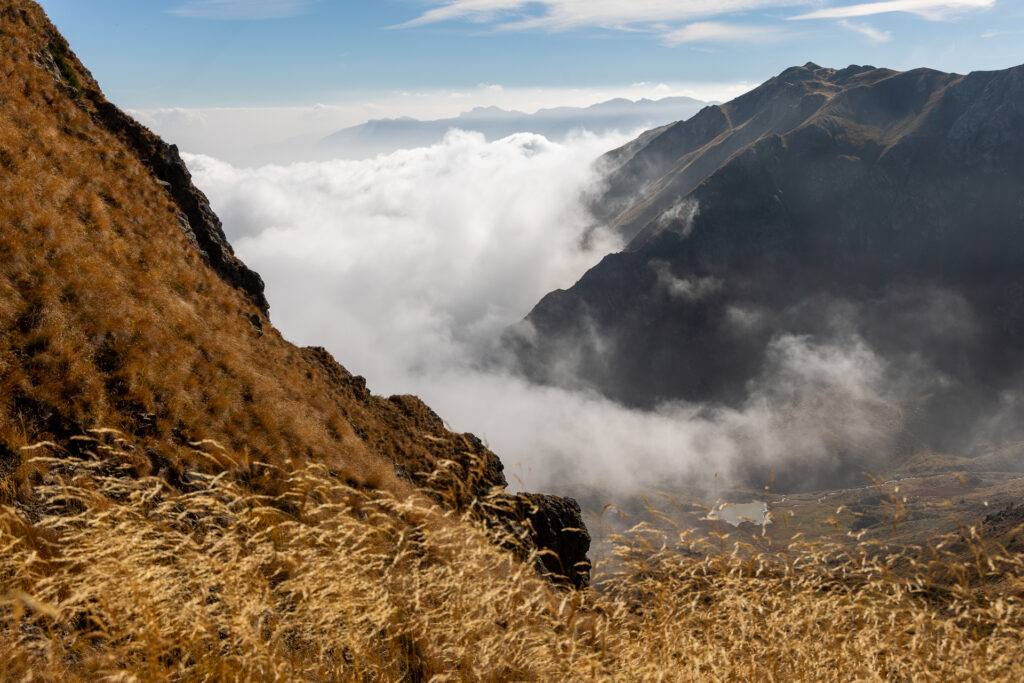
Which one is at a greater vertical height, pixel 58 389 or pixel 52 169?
pixel 52 169

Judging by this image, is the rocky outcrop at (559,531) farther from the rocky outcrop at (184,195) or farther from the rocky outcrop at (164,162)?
the rocky outcrop at (184,195)

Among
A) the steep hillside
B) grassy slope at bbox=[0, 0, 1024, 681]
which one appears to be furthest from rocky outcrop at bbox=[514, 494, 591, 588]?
→ grassy slope at bbox=[0, 0, 1024, 681]

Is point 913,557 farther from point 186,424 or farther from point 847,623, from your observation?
point 186,424

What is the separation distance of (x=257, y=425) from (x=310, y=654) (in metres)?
11.4

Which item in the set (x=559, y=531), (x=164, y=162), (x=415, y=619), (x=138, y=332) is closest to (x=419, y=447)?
(x=559, y=531)

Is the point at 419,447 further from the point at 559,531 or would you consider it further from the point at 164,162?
the point at 164,162

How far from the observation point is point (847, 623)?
5984mm

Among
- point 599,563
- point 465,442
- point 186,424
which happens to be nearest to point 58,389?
point 186,424

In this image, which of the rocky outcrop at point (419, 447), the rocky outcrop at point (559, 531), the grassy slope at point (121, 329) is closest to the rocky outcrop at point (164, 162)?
the grassy slope at point (121, 329)

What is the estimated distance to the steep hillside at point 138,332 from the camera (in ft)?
35.9

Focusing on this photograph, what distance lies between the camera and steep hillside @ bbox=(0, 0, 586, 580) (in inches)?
431

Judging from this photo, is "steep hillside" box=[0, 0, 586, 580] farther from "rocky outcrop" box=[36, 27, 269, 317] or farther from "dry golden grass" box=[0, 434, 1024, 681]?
"dry golden grass" box=[0, 434, 1024, 681]

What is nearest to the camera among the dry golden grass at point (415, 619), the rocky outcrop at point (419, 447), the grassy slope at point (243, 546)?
the dry golden grass at point (415, 619)

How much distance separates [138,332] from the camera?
564 inches
